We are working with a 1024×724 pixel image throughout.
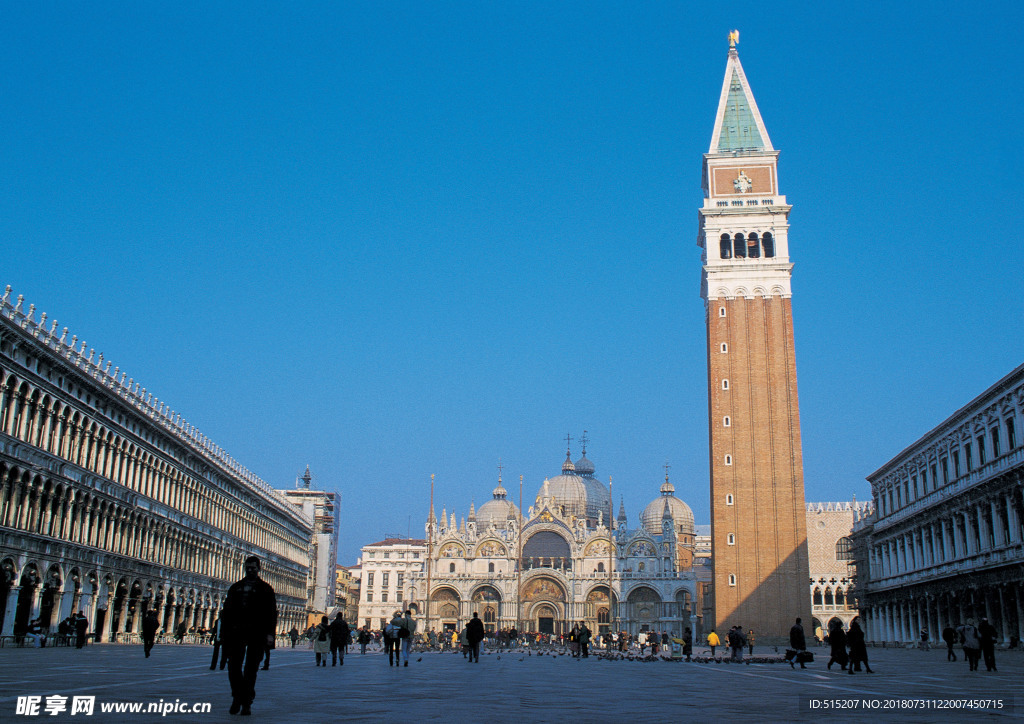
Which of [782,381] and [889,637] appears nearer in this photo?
[889,637]

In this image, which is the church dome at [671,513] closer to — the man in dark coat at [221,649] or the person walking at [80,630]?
the person walking at [80,630]

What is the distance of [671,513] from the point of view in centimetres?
9000

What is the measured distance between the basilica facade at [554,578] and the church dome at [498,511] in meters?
7.61

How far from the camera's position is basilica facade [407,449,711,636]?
73.9 meters

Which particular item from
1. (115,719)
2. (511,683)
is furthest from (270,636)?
(511,683)

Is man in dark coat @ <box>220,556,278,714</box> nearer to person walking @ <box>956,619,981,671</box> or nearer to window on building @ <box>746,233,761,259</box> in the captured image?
person walking @ <box>956,619,981,671</box>

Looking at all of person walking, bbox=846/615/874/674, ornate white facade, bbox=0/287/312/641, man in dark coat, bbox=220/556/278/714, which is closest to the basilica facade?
ornate white facade, bbox=0/287/312/641

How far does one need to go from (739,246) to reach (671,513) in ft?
129

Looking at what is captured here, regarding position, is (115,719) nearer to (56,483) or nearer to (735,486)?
(56,483)

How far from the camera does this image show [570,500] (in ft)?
282

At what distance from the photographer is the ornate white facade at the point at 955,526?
106ft

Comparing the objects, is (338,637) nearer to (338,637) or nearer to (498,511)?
(338,637)

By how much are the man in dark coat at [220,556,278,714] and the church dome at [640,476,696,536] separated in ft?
275

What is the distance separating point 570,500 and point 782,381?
3543cm
